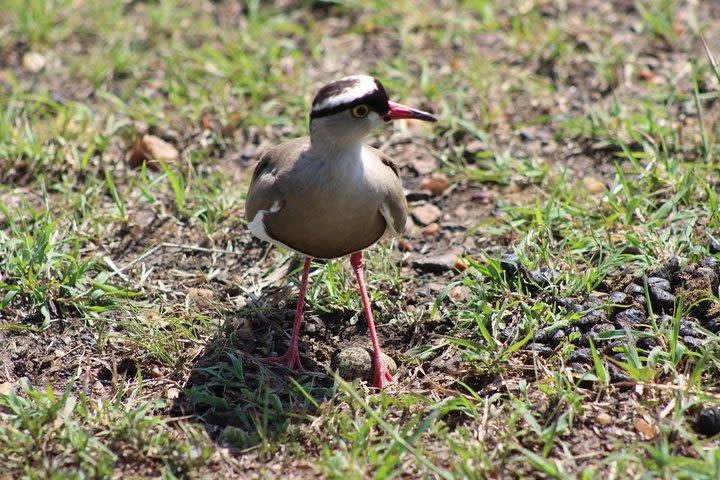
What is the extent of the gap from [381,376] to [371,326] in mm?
305

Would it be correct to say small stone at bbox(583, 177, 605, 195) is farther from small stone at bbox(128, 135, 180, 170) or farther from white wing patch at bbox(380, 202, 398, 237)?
small stone at bbox(128, 135, 180, 170)

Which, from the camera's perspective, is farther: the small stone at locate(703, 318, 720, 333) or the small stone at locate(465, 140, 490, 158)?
the small stone at locate(465, 140, 490, 158)

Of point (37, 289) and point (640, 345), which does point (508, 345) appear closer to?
point (640, 345)

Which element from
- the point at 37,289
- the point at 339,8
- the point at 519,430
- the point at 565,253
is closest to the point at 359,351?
the point at 519,430

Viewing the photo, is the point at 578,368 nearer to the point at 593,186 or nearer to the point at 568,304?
the point at 568,304

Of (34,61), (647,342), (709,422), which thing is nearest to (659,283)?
(647,342)

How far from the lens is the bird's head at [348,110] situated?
386 centimetres

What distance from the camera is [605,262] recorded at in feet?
14.2

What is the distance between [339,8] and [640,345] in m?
4.54

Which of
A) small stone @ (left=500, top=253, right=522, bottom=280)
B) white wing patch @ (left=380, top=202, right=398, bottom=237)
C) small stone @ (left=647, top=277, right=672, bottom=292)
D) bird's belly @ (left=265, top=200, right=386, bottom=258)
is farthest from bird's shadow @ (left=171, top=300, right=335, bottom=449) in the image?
small stone @ (left=647, top=277, right=672, bottom=292)

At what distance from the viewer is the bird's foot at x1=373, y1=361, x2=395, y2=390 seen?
4.01 metres

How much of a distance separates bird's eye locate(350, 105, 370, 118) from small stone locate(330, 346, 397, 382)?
48.4 inches

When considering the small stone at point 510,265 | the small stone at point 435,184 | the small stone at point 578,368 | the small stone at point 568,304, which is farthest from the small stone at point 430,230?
the small stone at point 578,368

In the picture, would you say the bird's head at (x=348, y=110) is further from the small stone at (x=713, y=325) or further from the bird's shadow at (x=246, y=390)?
the small stone at (x=713, y=325)
